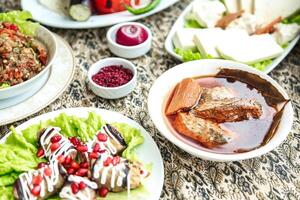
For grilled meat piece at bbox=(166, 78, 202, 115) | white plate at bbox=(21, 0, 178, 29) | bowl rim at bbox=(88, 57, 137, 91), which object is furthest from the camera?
white plate at bbox=(21, 0, 178, 29)

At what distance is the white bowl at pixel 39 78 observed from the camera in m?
1.96

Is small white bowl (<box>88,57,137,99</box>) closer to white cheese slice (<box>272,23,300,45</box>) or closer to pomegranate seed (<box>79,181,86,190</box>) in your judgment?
pomegranate seed (<box>79,181,86,190</box>)

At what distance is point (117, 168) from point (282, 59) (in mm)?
1202

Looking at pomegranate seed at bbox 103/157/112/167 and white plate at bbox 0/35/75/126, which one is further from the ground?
pomegranate seed at bbox 103/157/112/167

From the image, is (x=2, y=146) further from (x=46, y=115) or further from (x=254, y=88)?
(x=254, y=88)

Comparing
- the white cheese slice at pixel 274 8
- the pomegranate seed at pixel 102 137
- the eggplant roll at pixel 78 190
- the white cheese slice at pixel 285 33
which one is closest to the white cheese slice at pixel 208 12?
the white cheese slice at pixel 274 8

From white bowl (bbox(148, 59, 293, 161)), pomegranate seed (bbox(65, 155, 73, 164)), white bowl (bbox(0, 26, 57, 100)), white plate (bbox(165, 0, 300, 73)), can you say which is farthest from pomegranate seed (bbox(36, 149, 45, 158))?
white plate (bbox(165, 0, 300, 73))

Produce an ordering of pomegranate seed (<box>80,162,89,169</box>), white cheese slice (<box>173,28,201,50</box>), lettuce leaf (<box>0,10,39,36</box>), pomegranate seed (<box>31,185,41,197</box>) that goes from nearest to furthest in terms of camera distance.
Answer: pomegranate seed (<box>31,185,41,197</box>), pomegranate seed (<box>80,162,89,169</box>), lettuce leaf (<box>0,10,39,36</box>), white cheese slice (<box>173,28,201,50</box>)

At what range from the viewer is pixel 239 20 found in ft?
8.20

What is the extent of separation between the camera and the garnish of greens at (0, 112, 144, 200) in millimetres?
1660

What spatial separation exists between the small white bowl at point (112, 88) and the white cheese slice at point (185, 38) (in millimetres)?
313

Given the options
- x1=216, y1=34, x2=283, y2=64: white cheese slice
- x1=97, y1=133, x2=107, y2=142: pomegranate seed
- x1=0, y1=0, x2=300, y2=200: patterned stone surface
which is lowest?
x1=0, y1=0, x2=300, y2=200: patterned stone surface

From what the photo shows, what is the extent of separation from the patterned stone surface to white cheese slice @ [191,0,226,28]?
0.89 ft

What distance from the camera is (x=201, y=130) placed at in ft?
5.95
